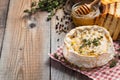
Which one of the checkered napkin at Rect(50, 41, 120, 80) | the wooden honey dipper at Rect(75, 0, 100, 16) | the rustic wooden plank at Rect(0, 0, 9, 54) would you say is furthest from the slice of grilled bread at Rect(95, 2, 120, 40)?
the rustic wooden plank at Rect(0, 0, 9, 54)

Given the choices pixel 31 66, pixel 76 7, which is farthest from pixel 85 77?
pixel 76 7

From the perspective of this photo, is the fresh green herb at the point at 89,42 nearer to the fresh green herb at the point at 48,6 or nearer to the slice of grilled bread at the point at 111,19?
the slice of grilled bread at the point at 111,19

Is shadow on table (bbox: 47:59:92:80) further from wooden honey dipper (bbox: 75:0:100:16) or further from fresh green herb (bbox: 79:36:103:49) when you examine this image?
wooden honey dipper (bbox: 75:0:100:16)

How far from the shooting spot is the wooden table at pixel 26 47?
5.23ft

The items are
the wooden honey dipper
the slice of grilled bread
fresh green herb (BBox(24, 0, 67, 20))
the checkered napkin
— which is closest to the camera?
the checkered napkin

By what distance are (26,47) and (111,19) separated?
43 centimetres

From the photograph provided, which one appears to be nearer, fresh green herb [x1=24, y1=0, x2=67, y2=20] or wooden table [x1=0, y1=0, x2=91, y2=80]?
wooden table [x1=0, y1=0, x2=91, y2=80]

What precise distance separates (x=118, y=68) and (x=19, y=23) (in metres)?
0.63

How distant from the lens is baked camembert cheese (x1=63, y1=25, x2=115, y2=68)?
155cm

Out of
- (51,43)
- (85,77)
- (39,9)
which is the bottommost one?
(85,77)

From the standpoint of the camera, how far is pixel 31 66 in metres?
1.64

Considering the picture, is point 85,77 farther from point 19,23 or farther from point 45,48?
point 19,23

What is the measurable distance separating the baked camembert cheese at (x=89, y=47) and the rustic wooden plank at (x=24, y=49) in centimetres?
13

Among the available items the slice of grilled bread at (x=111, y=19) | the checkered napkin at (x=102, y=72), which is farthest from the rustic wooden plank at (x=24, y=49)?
→ the slice of grilled bread at (x=111, y=19)
